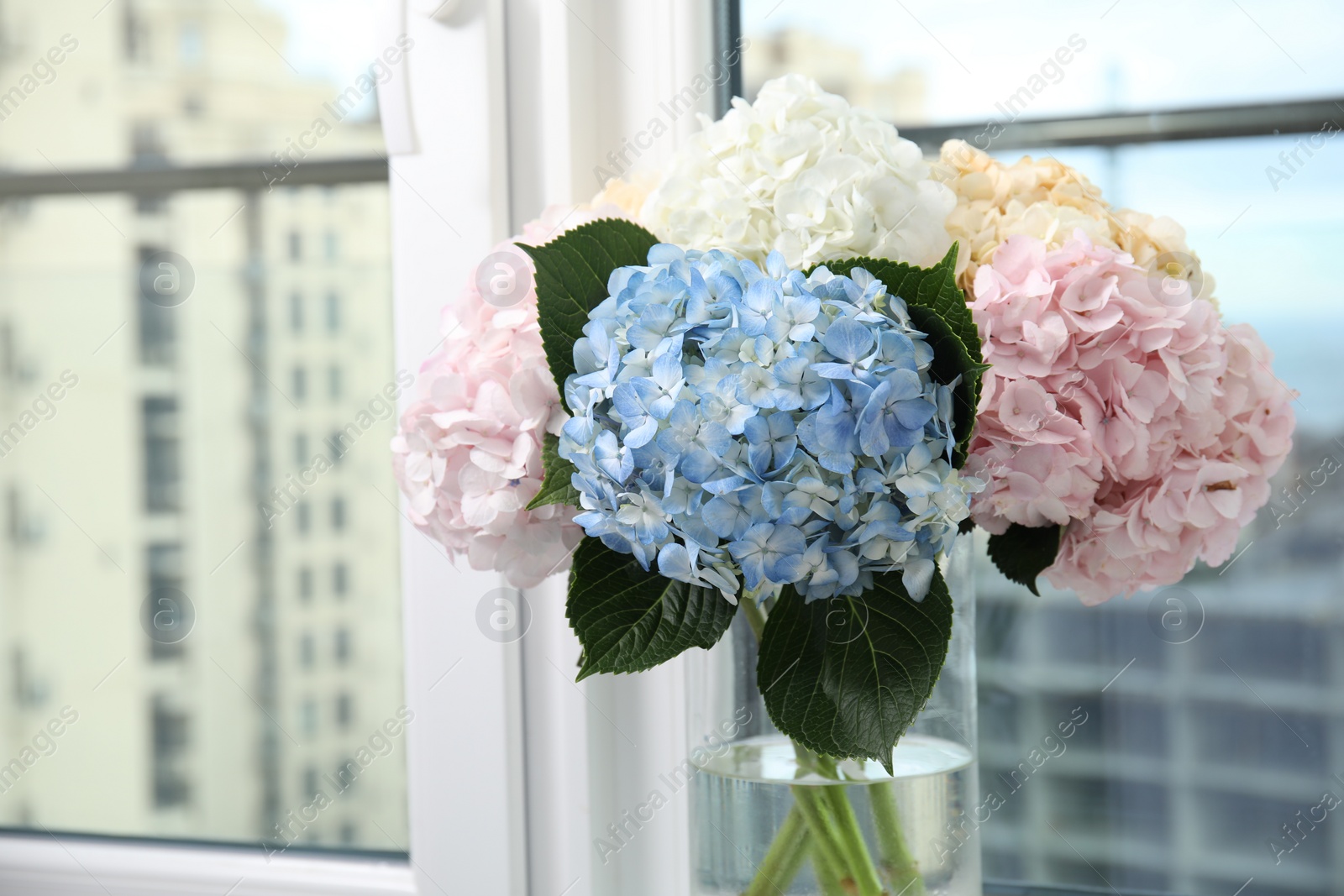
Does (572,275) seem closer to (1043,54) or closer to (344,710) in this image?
(1043,54)

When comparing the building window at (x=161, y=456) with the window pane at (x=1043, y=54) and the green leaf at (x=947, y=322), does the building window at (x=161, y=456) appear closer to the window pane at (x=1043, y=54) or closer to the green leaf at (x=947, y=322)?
the window pane at (x=1043, y=54)

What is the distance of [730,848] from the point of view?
610 mm

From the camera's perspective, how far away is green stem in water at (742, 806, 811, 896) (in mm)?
577

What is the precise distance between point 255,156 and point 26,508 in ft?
1.42

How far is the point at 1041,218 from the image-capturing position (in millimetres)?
561

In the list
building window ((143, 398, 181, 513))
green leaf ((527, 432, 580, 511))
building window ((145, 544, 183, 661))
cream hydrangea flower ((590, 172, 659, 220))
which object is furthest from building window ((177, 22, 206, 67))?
green leaf ((527, 432, 580, 511))

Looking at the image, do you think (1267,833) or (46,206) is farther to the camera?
(46,206)

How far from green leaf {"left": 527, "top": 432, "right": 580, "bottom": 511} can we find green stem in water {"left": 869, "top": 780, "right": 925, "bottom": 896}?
23 cm

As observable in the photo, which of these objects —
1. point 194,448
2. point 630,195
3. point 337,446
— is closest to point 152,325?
point 194,448

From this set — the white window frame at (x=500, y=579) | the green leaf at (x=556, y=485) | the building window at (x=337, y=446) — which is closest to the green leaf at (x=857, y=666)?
the green leaf at (x=556, y=485)

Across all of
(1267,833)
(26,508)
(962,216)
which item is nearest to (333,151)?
(26,508)

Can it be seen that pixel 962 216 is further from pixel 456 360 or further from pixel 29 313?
pixel 29 313


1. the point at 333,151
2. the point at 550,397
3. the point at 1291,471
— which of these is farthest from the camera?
the point at 333,151

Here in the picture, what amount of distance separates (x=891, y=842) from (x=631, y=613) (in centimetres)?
20
